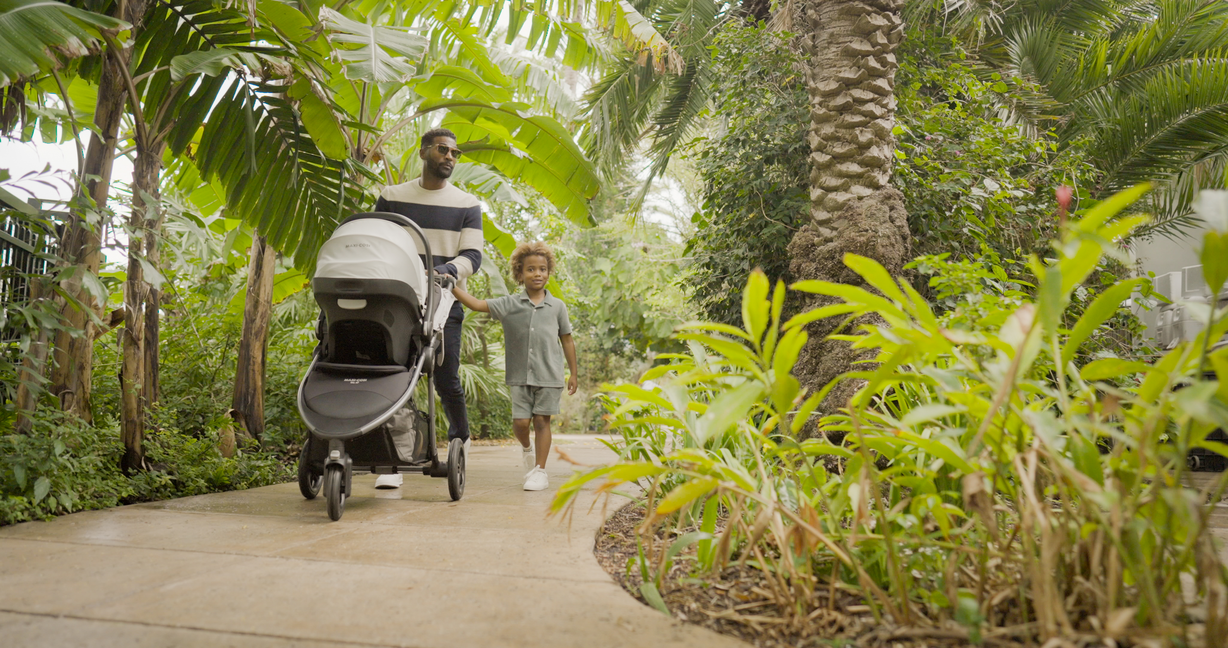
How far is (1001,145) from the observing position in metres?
5.37

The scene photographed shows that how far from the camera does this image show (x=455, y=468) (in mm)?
3828

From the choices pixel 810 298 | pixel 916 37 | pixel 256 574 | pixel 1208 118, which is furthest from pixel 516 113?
pixel 1208 118

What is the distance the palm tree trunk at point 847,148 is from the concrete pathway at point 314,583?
7.13 feet

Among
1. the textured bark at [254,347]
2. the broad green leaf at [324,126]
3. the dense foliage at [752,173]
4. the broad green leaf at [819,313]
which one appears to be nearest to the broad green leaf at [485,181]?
the broad green leaf at [324,126]

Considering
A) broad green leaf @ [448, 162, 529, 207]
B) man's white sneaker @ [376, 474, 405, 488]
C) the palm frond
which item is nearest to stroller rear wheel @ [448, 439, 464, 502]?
man's white sneaker @ [376, 474, 405, 488]

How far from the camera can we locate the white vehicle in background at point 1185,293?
1241 mm

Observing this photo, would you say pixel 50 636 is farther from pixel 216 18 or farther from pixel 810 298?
pixel 810 298

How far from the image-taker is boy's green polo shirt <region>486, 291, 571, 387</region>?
175 inches

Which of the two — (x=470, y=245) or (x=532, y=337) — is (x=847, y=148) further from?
(x=470, y=245)

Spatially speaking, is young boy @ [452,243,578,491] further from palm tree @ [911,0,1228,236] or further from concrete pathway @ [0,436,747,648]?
palm tree @ [911,0,1228,236]

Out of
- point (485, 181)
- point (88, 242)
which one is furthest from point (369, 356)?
point (485, 181)

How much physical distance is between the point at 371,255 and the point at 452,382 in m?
1.18

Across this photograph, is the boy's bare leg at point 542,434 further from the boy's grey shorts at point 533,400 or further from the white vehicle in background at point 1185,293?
the white vehicle in background at point 1185,293

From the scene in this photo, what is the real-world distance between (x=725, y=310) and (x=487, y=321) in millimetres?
6442
